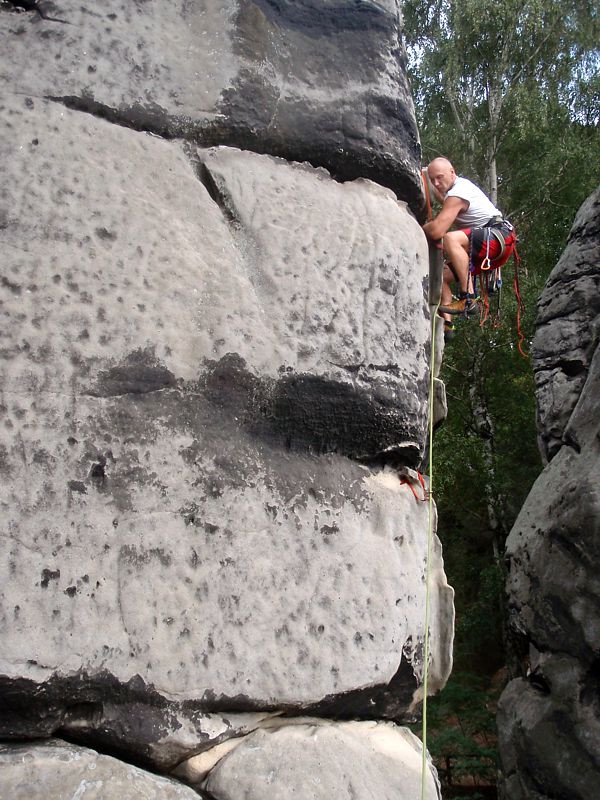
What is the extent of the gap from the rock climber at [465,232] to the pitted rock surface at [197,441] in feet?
3.48

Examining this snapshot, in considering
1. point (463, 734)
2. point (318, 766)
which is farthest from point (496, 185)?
point (318, 766)

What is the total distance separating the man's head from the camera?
2891mm

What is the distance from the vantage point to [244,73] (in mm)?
1737

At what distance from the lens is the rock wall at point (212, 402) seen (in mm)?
1368

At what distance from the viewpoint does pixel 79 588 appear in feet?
4.45

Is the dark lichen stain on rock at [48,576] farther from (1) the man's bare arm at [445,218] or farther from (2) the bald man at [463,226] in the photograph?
(2) the bald man at [463,226]

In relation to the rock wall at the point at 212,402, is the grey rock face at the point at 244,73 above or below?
above

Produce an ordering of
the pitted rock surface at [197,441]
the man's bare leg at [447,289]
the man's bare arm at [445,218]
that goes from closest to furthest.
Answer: the pitted rock surface at [197,441]
the man's bare arm at [445,218]
the man's bare leg at [447,289]

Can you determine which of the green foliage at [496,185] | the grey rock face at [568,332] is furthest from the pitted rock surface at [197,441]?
the green foliage at [496,185]

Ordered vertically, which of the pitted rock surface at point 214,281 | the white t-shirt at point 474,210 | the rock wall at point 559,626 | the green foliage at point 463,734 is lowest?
the green foliage at point 463,734

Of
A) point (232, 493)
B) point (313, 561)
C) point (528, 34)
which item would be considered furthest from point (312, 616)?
point (528, 34)

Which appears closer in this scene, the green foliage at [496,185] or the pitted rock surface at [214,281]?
the pitted rock surface at [214,281]

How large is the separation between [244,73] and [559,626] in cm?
392

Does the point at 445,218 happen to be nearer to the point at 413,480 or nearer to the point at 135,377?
the point at 413,480
